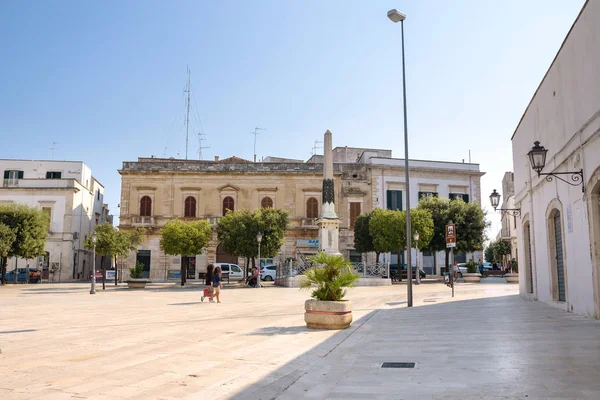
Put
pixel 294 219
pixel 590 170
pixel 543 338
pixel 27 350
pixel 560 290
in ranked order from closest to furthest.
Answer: pixel 27 350 → pixel 543 338 → pixel 590 170 → pixel 560 290 → pixel 294 219

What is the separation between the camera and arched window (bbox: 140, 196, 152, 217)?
4191 centimetres

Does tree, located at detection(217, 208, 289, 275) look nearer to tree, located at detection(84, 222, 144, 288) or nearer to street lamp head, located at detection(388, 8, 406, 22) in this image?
tree, located at detection(84, 222, 144, 288)

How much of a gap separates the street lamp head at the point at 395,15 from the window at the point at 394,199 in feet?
95.7

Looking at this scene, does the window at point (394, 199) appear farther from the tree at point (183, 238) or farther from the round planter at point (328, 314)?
the round planter at point (328, 314)

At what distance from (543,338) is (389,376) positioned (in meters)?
3.88

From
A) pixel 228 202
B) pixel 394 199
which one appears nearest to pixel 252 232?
pixel 228 202

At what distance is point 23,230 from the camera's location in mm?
32906

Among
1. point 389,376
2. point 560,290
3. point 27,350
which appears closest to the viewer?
point 389,376

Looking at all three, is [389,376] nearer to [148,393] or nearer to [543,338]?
[148,393]

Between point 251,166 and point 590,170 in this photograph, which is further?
point 251,166

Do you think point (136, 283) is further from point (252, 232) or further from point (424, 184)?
point (424, 184)

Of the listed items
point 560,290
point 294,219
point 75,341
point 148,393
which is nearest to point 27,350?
point 75,341

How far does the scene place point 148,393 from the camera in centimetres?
518

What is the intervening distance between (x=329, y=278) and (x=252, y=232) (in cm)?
2196
